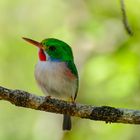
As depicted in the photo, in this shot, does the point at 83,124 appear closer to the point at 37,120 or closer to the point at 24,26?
the point at 37,120

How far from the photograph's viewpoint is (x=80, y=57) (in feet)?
21.5

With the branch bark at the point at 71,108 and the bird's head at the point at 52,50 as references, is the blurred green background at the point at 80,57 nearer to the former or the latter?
the bird's head at the point at 52,50

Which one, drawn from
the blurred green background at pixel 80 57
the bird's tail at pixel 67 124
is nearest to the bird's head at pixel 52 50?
the bird's tail at pixel 67 124

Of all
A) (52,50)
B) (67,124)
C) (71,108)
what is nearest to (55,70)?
(52,50)

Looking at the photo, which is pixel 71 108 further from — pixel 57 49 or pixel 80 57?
pixel 80 57

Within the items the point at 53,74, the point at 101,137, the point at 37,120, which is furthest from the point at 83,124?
the point at 53,74

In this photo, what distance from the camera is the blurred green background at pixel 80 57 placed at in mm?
6066

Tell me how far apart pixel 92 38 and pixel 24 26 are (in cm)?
167

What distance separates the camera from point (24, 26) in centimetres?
808

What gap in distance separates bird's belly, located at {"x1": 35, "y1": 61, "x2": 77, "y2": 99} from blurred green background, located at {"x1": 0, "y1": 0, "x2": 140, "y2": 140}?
1.18 m

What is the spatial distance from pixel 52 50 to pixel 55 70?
8.5 inches

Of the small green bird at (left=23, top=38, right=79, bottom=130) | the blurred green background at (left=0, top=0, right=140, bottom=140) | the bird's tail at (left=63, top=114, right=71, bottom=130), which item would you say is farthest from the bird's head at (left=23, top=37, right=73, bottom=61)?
the blurred green background at (left=0, top=0, right=140, bottom=140)

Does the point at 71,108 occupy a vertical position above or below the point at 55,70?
below

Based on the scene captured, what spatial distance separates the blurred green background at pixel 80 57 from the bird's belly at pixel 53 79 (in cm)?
118
